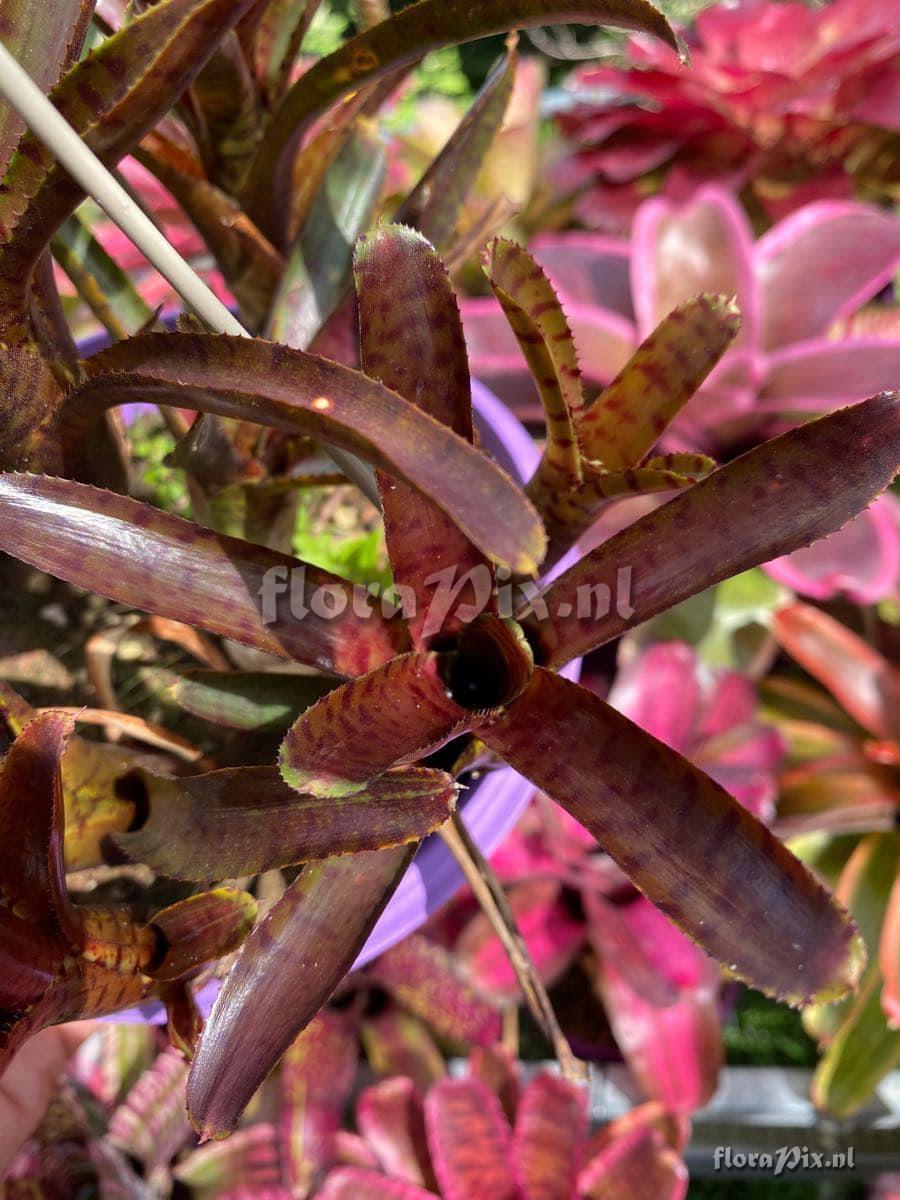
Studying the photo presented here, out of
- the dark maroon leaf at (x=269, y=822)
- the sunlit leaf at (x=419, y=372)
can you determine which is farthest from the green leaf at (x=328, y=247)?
the dark maroon leaf at (x=269, y=822)

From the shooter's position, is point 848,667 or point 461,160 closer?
point 461,160

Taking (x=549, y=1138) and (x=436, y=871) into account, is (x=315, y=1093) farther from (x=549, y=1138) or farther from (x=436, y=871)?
(x=436, y=871)

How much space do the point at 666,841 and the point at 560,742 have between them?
0.05 m

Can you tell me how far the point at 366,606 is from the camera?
1.22 ft

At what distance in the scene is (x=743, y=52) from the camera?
0.96 metres

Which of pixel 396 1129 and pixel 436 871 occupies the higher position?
pixel 436 871

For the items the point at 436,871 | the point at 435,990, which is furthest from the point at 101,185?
the point at 435,990

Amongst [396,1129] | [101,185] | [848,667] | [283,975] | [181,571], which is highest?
[101,185]

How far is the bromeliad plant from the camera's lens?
300mm

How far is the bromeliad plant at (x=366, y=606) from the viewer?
30 centimetres

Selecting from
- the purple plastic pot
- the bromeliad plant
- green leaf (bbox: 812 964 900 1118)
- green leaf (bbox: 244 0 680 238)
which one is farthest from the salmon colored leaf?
green leaf (bbox: 244 0 680 238)

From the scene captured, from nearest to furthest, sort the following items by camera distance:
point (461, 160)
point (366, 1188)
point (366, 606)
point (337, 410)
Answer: point (337, 410) → point (366, 606) → point (461, 160) → point (366, 1188)

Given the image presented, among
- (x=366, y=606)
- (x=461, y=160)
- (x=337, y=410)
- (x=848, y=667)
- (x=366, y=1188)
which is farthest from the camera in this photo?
(x=848, y=667)

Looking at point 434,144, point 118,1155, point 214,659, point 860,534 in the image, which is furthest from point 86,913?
point 434,144
